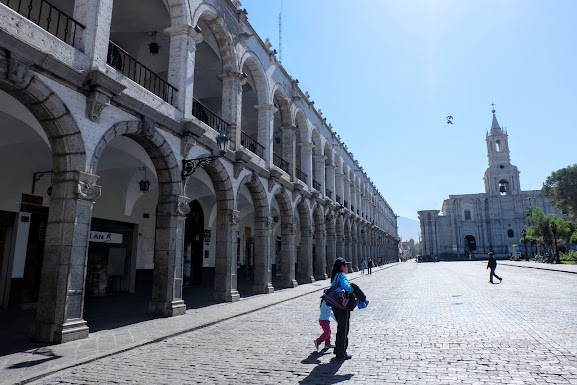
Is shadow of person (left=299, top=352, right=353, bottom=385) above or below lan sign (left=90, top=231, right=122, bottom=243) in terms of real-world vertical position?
below

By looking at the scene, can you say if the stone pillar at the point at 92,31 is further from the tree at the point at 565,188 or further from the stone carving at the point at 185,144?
the tree at the point at 565,188

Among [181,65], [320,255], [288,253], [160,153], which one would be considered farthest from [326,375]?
[320,255]

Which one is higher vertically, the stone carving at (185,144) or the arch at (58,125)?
the stone carving at (185,144)

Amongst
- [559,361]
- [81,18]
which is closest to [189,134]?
[81,18]

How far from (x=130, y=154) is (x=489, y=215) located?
3421 inches

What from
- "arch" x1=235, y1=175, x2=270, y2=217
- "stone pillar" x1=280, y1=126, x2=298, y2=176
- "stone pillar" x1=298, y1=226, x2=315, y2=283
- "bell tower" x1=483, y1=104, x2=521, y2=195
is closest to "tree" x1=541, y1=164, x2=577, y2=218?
"bell tower" x1=483, y1=104, x2=521, y2=195

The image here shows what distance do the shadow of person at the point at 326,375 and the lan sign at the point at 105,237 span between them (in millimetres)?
10584

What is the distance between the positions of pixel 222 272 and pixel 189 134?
4.94 meters

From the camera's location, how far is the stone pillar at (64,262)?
6695 millimetres

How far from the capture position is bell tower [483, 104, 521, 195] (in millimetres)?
84562

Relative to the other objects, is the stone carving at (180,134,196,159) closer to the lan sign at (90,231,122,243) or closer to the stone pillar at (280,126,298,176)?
the lan sign at (90,231,122,243)

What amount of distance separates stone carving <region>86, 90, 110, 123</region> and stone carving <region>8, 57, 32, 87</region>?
49.2 inches

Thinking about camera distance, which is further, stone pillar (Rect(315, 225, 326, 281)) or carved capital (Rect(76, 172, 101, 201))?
stone pillar (Rect(315, 225, 326, 281))

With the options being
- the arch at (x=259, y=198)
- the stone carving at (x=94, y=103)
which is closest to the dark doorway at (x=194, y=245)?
the arch at (x=259, y=198)
